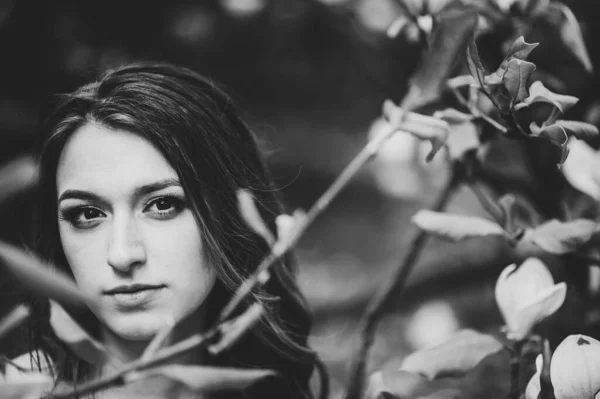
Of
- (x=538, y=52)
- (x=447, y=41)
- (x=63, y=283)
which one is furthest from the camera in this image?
(x=538, y=52)

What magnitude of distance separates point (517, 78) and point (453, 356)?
0.75 ft

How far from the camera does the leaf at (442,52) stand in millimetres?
497

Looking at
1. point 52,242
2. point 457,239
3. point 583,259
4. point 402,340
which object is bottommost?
point 402,340

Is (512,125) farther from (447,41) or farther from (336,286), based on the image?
(336,286)

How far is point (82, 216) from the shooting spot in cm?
60

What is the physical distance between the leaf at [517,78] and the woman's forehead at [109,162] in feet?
0.99

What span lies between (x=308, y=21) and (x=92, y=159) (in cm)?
58

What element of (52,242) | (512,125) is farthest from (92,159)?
(512,125)

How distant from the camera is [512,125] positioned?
0.53 metres

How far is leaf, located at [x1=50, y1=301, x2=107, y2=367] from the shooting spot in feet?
1.40

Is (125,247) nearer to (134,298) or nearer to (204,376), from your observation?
(134,298)

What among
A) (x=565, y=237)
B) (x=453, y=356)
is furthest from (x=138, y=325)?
(x=565, y=237)

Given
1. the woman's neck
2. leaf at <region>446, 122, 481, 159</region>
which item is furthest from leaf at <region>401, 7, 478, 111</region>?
the woman's neck

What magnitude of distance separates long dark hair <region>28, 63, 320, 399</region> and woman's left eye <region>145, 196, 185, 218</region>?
0.01m
